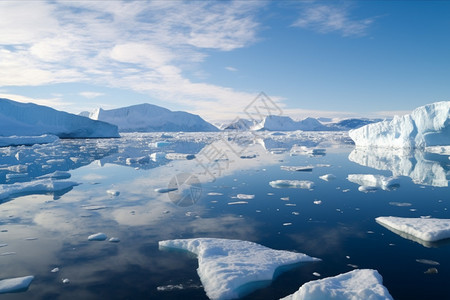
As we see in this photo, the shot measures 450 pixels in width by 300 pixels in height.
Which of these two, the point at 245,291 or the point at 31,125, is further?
the point at 31,125

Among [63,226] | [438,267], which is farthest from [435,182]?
[63,226]

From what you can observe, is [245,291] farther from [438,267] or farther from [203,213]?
[203,213]

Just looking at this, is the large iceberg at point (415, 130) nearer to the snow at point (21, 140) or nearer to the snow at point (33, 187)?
the snow at point (33, 187)

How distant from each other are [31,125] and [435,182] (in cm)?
3588

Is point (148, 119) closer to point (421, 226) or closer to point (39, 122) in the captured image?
point (39, 122)

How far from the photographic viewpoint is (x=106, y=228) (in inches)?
216

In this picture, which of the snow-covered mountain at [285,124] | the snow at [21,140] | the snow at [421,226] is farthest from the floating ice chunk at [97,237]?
the snow-covered mountain at [285,124]

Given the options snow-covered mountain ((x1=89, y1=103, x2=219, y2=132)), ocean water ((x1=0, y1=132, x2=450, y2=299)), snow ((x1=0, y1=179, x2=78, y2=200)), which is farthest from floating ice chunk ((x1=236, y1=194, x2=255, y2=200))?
snow-covered mountain ((x1=89, y1=103, x2=219, y2=132))

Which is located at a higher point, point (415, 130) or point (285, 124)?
point (285, 124)

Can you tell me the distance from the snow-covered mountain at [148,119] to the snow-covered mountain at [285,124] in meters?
20.3

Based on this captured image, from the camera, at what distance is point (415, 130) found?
20.5 m

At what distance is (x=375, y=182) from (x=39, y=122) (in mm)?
35351

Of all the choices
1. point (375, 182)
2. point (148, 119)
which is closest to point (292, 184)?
point (375, 182)

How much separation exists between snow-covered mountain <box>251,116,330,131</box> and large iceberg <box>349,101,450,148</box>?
223 ft
